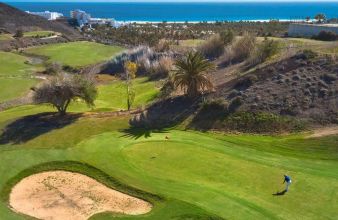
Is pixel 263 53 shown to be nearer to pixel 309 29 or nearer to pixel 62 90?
pixel 62 90

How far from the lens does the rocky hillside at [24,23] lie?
141 metres

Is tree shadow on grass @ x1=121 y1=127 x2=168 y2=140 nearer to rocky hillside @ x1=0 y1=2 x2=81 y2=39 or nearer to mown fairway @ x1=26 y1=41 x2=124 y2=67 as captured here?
mown fairway @ x1=26 y1=41 x2=124 y2=67

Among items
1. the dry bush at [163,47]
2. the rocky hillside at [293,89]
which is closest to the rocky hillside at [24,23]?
the dry bush at [163,47]

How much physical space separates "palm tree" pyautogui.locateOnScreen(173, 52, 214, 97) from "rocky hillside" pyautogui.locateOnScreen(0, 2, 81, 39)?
9808 centimetres

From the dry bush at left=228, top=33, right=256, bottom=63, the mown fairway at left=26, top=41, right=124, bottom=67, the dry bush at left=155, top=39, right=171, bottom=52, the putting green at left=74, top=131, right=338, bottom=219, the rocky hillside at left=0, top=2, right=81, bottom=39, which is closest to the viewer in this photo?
the putting green at left=74, top=131, right=338, bottom=219

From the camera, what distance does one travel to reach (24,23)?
481ft

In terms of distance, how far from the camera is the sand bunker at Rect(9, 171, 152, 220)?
27047 millimetres

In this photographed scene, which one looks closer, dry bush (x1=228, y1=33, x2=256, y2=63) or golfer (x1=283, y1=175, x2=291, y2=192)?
golfer (x1=283, y1=175, x2=291, y2=192)

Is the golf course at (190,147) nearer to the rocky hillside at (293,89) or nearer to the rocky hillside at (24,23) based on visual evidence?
the rocky hillside at (293,89)

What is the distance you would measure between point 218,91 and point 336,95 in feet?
35.4

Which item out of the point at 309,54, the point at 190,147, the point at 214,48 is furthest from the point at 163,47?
the point at 190,147

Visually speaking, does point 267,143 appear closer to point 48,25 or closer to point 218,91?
point 218,91

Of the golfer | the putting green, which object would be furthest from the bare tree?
the golfer

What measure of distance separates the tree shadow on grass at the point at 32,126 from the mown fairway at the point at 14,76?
59.4 ft
